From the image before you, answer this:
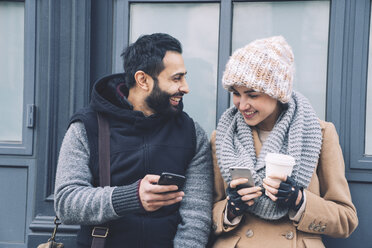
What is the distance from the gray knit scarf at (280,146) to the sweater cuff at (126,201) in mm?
553

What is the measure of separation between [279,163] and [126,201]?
80 centimetres

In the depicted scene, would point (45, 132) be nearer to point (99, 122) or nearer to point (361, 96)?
point (99, 122)

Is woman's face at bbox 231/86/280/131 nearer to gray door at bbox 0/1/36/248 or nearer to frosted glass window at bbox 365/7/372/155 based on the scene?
frosted glass window at bbox 365/7/372/155

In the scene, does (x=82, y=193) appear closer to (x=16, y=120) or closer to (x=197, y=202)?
(x=197, y=202)

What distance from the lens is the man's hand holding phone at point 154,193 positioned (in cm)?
184

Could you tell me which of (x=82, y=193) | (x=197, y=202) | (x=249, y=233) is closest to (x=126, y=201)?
(x=82, y=193)

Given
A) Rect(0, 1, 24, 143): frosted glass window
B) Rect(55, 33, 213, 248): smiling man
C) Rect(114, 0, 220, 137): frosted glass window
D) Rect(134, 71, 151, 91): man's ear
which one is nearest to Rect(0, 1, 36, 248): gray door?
Rect(0, 1, 24, 143): frosted glass window

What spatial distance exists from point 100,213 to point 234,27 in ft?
5.83

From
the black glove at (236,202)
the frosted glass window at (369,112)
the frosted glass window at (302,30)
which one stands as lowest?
the black glove at (236,202)

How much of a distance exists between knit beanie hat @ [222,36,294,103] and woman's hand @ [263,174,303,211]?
1.55ft

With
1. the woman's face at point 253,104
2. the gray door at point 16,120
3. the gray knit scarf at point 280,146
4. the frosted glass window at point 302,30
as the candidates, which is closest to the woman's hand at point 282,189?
the gray knit scarf at point 280,146

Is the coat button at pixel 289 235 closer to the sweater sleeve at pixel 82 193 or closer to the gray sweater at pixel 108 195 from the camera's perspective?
the gray sweater at pixel 108 195

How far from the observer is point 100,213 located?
1.92 metres

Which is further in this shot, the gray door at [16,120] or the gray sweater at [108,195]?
the gray door at [16,120]
